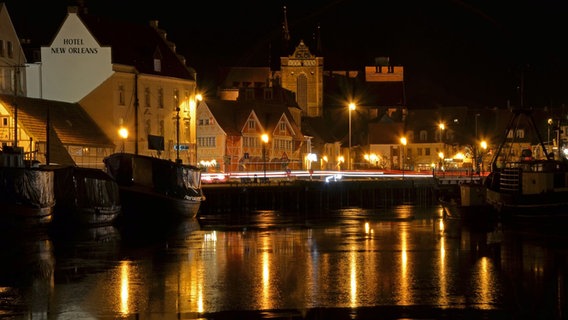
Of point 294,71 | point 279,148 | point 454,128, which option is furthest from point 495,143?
point 294,71

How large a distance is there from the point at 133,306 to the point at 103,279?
5.69 meters

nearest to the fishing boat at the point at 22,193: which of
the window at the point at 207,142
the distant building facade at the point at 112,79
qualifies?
the distant building facade at the point at 112,79

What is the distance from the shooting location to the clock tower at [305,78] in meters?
184

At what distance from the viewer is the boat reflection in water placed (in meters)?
24.8

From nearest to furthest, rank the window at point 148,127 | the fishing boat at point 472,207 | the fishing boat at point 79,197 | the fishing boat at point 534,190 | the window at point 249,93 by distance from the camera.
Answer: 1. the fishing boat at point 79,197
2. the fishing boat at point 534,190
3. the fishing boat at point 472,207
4. the window at point 148,127
5. the window at point 249,93

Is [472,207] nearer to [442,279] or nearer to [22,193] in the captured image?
[22,193]

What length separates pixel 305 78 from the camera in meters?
185

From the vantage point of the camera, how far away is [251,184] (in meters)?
87.5

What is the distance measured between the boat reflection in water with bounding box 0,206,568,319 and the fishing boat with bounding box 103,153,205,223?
7496 millimetres

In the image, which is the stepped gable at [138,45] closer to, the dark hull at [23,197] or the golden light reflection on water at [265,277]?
the dark hull at [23,197]

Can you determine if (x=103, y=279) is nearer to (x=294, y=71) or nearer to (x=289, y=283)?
(x=289, y=283)

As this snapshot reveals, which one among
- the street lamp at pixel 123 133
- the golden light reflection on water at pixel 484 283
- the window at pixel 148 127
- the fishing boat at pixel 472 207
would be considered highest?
the window at pixel 148 127

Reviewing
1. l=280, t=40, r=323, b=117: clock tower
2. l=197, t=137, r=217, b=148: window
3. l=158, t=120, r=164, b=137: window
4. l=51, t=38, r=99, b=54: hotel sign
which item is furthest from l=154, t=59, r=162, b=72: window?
l=280, t=40, r=323, b=117: clock tower

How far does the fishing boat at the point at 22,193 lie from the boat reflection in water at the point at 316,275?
3.36 meters
